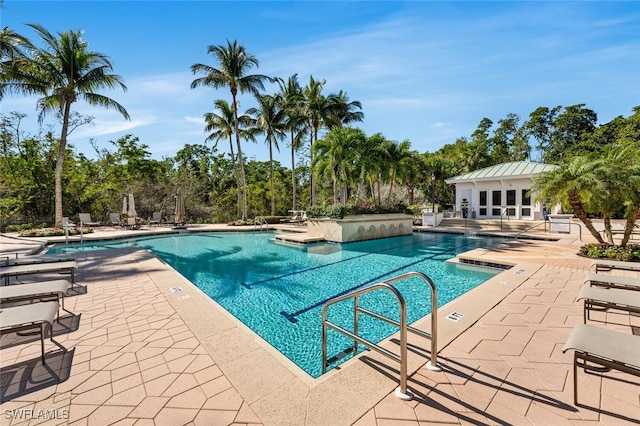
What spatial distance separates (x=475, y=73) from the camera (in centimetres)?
1165

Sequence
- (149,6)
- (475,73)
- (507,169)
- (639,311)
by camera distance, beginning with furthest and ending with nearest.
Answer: (507,169) → (475,73) → (149,6) → (639,311)

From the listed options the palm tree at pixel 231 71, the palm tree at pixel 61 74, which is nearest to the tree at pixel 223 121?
the palm tree at pixel 231 71

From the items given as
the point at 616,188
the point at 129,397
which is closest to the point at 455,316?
the point at 129,397

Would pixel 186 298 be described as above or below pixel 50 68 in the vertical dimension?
below

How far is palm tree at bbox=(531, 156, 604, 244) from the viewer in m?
7.84

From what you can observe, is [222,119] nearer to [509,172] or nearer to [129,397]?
[509,172]

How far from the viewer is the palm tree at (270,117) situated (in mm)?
22141

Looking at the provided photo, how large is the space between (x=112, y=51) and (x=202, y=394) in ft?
64.0

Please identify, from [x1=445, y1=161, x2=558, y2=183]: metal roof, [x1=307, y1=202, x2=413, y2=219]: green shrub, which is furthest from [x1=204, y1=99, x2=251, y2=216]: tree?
[x1=445, y1=161, x2=558, y2=183]: metal roof

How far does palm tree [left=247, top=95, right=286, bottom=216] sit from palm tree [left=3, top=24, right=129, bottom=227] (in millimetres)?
9406

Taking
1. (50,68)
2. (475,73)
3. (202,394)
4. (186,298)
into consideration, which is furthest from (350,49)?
(50,68)

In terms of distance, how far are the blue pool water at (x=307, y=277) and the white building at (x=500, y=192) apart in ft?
23.1

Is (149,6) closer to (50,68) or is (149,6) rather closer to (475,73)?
(50,68)

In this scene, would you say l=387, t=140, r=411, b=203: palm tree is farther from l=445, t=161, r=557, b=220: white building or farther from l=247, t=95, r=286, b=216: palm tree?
l=247, t=95, r=286, b=216: palm tree
